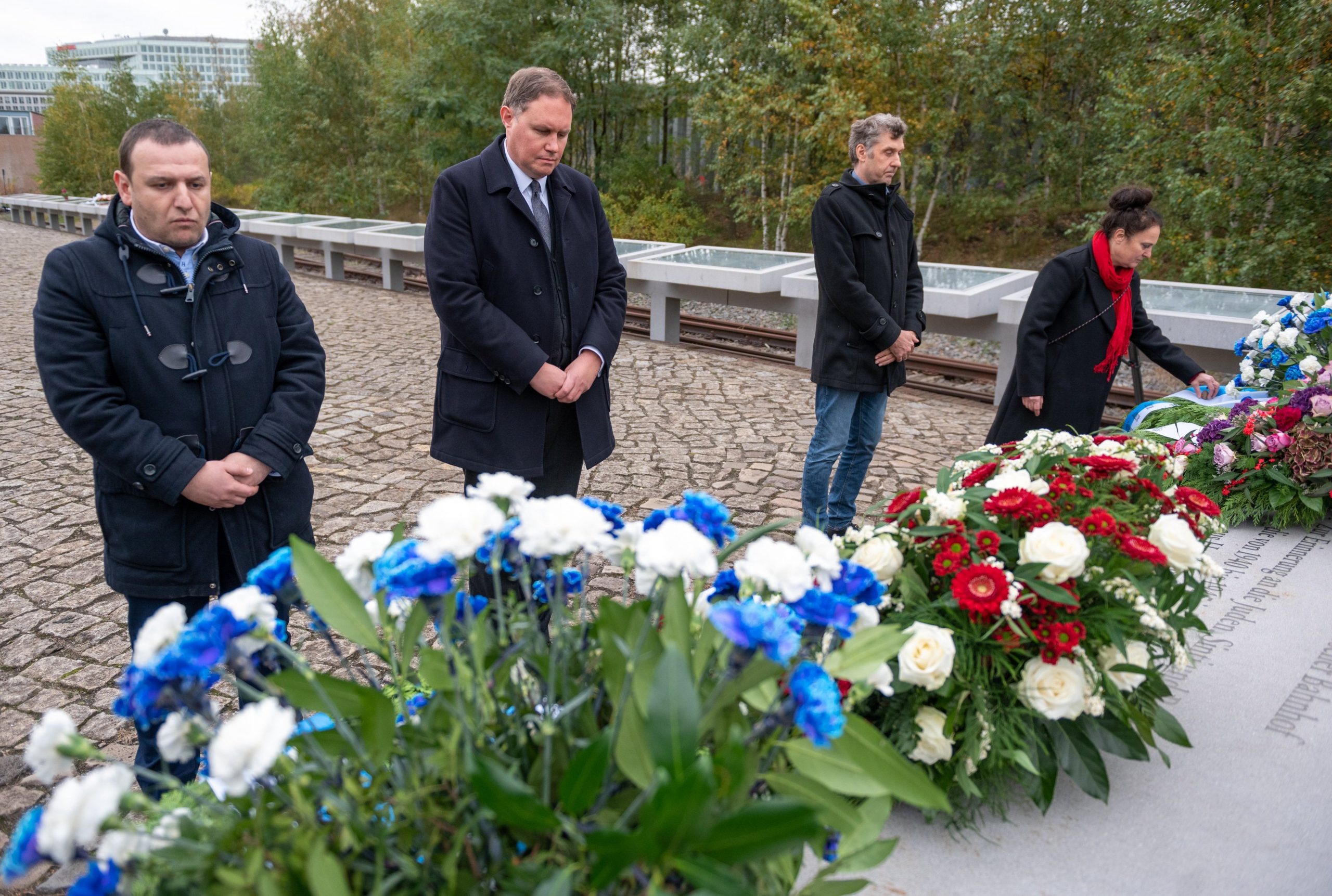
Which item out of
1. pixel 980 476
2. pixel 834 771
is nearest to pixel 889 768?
pixel 834 771

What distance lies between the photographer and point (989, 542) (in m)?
1.98

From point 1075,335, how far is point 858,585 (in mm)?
3136

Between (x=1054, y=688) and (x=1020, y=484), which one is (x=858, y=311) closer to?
(x=1020, y=484)

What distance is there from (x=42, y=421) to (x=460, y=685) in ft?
25.3

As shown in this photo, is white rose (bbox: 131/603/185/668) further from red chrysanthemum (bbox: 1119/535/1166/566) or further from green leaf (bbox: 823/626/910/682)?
red chrysanthemum (bbox: 1119/535/1166/566)

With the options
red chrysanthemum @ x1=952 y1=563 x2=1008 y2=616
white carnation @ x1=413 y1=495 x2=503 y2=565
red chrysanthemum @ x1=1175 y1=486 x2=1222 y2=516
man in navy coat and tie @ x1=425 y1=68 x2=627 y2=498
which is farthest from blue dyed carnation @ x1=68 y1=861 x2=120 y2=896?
red chrysanthemum @ x1=1175 y1=486 x2=1222 y2=516

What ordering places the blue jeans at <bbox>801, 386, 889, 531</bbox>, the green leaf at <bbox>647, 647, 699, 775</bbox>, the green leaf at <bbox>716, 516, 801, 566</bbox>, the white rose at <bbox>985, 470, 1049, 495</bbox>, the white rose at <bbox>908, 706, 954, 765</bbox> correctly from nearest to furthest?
the green leaf at <bbox>647, 647, 699, 775</bbox>
the green leaf at <bbox>716, 516, 801, 566</bbox>
the white rose at <bbox>908, 706, 954, 765</bbox>
the white rose at <bbox>985, 470, 1049, 495</bbox>
the blue jeans at <bbox>801, 386, 889, 531</bbox>

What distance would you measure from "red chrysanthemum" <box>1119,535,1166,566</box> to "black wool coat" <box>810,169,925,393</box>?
7.57 feet

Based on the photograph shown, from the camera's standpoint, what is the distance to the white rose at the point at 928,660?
5.78 ft

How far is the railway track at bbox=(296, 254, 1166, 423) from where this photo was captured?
28.4ft

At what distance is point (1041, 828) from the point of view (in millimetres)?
1848

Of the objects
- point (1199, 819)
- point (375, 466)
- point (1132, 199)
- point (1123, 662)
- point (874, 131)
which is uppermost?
point (874, 131)

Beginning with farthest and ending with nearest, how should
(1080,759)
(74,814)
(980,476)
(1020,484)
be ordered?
(980,476)
(1020,484)
(1080,759)
(74,814)

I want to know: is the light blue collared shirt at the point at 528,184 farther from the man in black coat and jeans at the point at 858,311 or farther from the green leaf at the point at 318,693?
the green leaf at the point at 318,693
